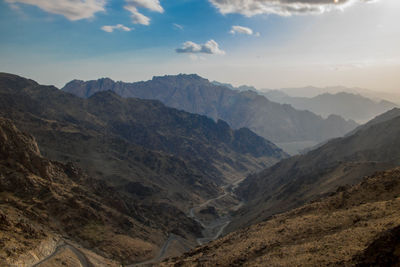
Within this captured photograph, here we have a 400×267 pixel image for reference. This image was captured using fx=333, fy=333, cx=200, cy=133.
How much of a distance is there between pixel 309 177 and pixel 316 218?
330ft

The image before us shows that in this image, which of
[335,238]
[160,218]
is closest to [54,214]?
[160,218]

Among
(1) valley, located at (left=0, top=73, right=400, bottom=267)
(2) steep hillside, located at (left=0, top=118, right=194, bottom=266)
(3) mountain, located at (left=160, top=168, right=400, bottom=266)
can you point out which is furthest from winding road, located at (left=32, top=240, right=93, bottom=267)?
(3) mountain, located at (left=160, top=168, right=400, bottom=266)

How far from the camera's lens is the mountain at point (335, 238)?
96.2 feet

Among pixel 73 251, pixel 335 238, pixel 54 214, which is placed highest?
pixel 335 238

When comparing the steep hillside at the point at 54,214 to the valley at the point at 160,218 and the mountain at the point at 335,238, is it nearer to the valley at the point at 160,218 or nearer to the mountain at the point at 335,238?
the valley at the point at 160,218

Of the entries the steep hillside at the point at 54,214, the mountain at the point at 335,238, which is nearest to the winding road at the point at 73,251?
the steep hillside at the point at 54,214

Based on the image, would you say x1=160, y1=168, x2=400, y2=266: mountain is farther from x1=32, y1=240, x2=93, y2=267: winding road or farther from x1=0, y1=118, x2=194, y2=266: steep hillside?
x1=0, y1=118, x2=194, y2=266: steep hillside

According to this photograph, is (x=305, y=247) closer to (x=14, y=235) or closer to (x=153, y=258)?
(x=14, y=235)

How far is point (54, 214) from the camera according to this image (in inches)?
3588

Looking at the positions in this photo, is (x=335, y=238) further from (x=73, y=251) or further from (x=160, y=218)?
(x=160, y=218)

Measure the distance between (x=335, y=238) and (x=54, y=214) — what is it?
77.1 m

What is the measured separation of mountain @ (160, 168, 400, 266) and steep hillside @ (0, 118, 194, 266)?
30524 mm

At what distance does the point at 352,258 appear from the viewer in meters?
30.4

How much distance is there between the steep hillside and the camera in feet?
217
